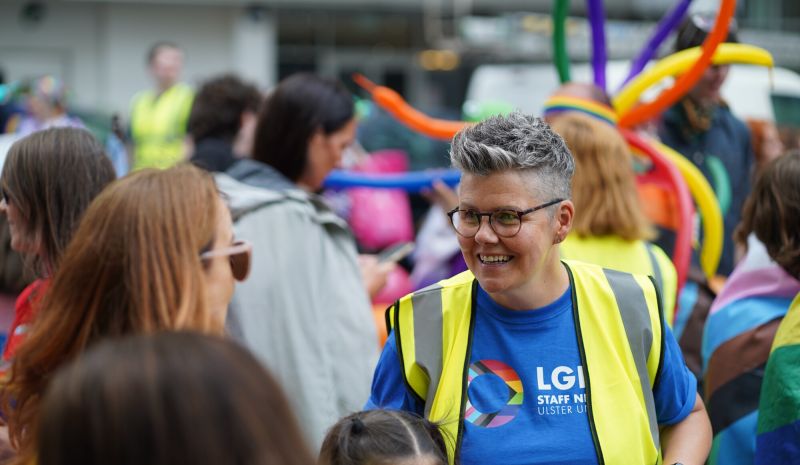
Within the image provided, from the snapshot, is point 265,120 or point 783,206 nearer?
point 783,206

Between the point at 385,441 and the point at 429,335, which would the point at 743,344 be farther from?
the point at 385,441

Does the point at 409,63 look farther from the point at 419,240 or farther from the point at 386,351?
the point at 386,351

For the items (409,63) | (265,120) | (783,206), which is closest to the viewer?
(783,206)

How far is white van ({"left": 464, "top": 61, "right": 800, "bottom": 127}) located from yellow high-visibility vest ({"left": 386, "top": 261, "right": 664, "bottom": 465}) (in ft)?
20.6

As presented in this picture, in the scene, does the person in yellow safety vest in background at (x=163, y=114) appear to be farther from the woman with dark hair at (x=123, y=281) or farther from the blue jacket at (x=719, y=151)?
the woman with dark hair at (x=123, y=281)

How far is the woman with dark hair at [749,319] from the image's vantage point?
3.45 m

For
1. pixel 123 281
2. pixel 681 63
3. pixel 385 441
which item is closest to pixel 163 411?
pixel 123 281

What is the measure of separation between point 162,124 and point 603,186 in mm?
6187

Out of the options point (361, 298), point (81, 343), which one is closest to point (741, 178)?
point (361, 298)

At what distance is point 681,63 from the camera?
4676mm

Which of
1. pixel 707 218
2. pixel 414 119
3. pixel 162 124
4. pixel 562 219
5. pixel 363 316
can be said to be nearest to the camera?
pixel 562 219

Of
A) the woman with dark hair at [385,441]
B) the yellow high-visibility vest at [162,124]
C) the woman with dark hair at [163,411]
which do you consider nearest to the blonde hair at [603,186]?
the woman with dark hair at [385,441]

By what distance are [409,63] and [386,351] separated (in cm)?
1901

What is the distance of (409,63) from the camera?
2131cm
